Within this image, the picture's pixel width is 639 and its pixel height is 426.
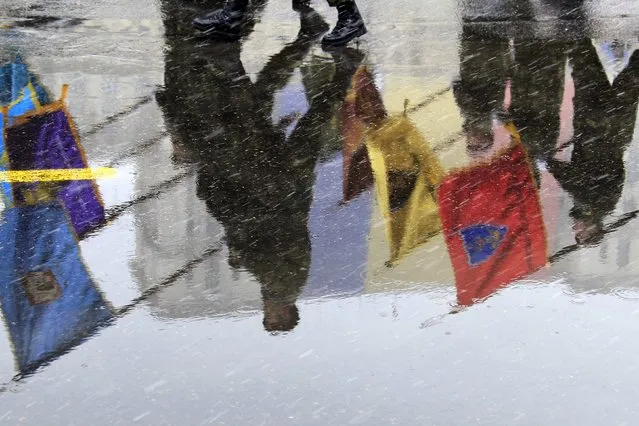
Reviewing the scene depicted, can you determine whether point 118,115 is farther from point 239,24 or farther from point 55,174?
point 239,24

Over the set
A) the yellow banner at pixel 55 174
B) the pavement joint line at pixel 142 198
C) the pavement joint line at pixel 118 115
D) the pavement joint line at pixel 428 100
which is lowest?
the pavement joint line at pixel 428 100

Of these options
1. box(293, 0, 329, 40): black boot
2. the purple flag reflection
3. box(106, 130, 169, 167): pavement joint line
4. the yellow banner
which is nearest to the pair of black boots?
box(293, 0, 329, 40): black boot

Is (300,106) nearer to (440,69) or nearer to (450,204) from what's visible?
(440,69)

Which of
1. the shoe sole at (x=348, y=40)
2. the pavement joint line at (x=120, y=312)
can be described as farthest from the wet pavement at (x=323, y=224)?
the shoe sole at (x=348, y=40)

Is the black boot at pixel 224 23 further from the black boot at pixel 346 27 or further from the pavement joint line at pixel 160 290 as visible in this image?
the pavement joint line at pixel 160 290

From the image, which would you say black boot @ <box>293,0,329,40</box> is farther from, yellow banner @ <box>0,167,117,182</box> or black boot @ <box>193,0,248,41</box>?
yellow banner @ <box>0,167,117,182</box>

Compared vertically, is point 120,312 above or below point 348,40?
below

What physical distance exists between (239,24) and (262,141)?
2115 mm

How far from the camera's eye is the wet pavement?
3.96m

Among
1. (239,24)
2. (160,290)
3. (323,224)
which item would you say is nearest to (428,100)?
(323,224)

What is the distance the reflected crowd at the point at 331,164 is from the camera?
15.6 ft

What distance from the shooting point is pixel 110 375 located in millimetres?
4035

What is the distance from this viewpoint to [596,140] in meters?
6.14

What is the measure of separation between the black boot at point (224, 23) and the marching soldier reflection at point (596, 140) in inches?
94.5
